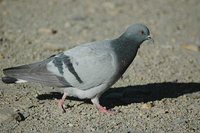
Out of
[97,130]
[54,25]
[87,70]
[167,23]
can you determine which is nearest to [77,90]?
[87,70]

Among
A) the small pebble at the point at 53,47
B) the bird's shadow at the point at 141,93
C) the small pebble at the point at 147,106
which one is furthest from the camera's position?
the small pebble at the point at 53,47

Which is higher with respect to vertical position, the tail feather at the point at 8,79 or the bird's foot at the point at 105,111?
the tail feather at the point at 8,79

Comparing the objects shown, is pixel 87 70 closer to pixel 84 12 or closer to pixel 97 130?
pixel 97 130

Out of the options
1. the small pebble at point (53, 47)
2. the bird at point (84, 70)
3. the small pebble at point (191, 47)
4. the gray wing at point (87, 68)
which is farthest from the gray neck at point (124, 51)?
the small pebble at point (191, 47)

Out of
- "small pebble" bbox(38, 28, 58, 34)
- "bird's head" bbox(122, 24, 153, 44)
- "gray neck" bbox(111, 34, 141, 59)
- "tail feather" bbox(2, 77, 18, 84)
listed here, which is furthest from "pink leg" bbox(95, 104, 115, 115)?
"small pebble" bbox(38, 28, 58, 34)

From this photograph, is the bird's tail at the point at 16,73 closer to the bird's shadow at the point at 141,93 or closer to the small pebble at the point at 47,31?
the bird's shadow at the point at 141,93

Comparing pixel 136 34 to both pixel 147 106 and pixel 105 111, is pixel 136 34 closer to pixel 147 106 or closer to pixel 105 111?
pixel 147 106

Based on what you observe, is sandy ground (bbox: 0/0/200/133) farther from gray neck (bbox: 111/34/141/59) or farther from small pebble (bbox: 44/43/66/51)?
gray neck (bbox: 111/34/141/59)
